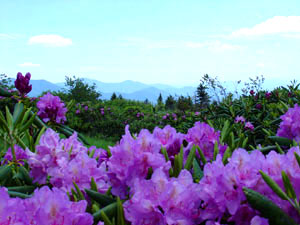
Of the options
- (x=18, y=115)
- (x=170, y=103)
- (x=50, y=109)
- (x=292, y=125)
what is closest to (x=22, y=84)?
(x=50, y=109)

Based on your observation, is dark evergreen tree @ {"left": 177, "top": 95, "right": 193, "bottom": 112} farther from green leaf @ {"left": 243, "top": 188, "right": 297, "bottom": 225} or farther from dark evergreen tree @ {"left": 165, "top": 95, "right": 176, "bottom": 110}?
green leaf @ {"left": 243, "top": 188, "right": 297, "bottom": 225}

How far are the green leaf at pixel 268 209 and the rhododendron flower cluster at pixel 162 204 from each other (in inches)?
5.3

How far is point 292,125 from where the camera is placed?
1643mm

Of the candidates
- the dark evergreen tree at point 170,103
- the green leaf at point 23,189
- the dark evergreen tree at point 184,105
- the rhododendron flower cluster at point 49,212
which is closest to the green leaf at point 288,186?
the rhododendron flower cluster at point 49,212

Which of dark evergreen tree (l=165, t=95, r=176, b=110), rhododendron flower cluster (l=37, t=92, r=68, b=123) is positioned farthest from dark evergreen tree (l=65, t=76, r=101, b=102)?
rhododendron flower cluster (l=37, t=92, r=68, b=123)

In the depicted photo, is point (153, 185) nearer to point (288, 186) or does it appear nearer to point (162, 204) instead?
point (162, 204)

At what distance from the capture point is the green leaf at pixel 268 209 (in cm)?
63

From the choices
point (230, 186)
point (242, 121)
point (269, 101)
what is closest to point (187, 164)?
point (230, 186)

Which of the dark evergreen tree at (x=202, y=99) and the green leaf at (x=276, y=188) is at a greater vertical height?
the green leaf at (x=276, y=188)

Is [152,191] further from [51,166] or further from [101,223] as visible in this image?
[51,166]

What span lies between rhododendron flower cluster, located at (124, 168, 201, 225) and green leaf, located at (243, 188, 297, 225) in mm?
136

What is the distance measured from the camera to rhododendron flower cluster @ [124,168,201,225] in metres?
0.70

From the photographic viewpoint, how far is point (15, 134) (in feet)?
4.04

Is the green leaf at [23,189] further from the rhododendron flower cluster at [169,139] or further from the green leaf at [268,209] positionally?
the green leaf at [268,209]
